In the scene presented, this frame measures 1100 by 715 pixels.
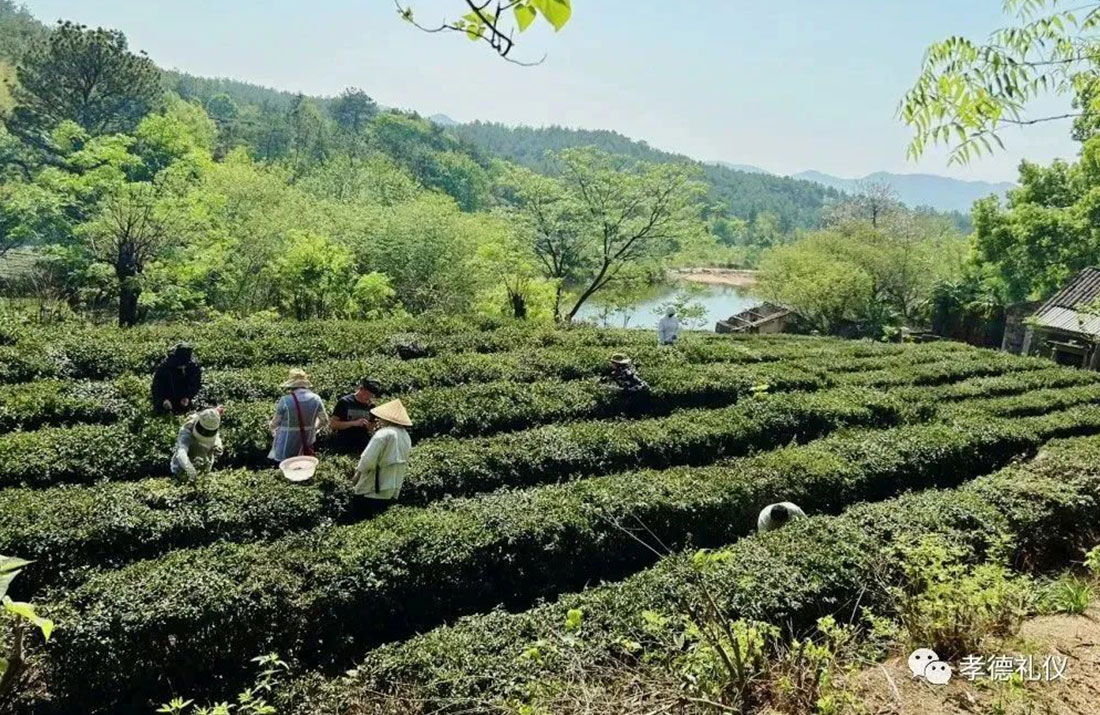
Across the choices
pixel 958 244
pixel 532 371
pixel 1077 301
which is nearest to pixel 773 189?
pixel 958 244

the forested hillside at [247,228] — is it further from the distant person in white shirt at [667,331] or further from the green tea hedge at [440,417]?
the green tea hedge at [440,417]

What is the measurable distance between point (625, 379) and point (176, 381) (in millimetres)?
Result: 6602

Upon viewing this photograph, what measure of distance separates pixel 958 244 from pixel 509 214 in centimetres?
2714

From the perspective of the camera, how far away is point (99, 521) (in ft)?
20.7

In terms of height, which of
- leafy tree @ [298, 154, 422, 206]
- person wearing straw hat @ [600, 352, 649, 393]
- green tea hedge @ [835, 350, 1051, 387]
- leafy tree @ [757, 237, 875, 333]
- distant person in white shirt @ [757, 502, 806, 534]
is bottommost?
distant person in white shirt @ [757, 502, 806, 534]

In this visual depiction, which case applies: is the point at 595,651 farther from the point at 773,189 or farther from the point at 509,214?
the point at 773,189

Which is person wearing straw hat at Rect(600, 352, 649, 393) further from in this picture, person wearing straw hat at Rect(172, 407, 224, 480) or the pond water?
the pond water

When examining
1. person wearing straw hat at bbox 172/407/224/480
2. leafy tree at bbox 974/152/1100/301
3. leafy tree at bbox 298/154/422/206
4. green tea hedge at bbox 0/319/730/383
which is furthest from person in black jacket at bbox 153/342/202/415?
leafy tree at bbox 298/154/422/206

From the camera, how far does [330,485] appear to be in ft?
24.4

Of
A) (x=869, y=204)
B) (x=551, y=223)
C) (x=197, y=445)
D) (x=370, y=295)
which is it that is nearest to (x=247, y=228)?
(x=370, y=295)

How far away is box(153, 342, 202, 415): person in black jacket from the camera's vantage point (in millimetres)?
8500

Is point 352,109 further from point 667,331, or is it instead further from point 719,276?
point 667,331

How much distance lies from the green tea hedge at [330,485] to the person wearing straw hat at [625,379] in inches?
29.8

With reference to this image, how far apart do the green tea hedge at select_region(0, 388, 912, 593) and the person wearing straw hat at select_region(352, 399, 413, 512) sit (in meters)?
0.35
